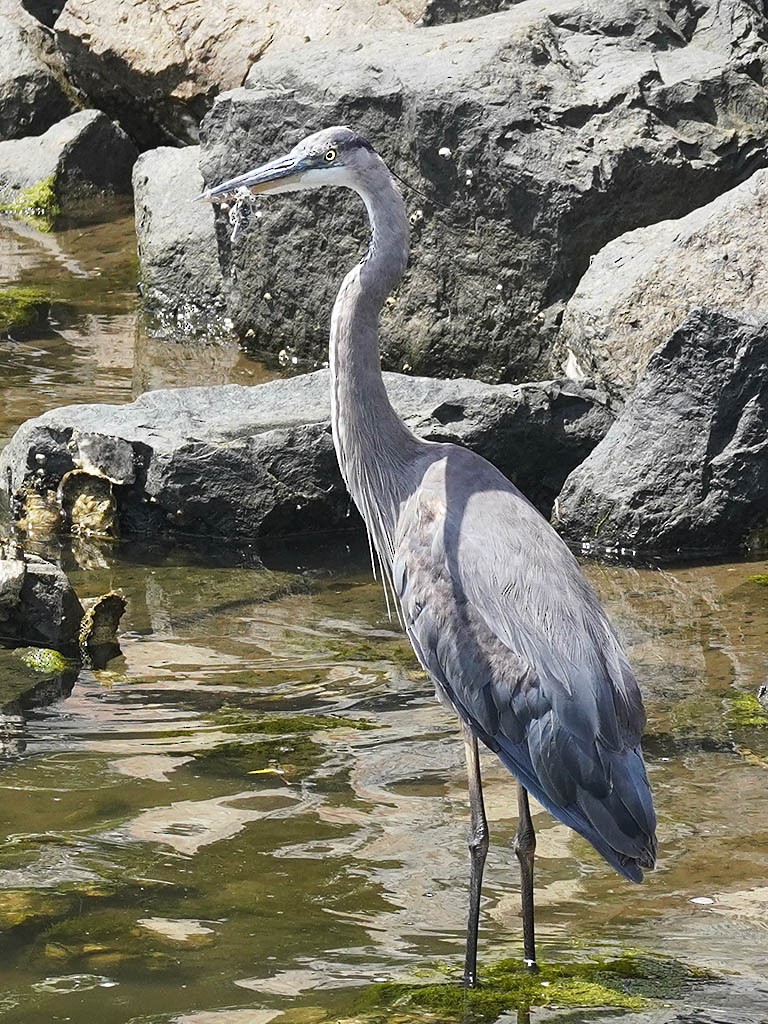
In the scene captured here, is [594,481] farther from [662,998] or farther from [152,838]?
[662,998]

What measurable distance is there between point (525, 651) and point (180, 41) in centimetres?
964

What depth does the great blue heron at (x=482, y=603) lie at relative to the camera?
381 centimetres

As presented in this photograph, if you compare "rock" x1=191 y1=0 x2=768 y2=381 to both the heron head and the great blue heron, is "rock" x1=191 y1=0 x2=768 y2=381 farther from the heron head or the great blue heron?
the great blue heron

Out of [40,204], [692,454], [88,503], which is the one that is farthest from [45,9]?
[692,454]

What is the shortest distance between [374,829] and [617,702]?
1156 millimetres

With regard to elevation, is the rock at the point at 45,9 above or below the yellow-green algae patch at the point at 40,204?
above

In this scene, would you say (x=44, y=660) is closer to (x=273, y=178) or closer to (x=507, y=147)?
(x=273, y=178)

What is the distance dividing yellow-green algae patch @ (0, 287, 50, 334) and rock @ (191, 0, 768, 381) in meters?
1.70

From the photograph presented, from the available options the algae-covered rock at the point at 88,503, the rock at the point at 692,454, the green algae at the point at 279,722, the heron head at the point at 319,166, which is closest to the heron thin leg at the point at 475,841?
the green algae at the point at 279,722

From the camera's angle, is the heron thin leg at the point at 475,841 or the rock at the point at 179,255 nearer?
the heron thin leg at the point at 475,841

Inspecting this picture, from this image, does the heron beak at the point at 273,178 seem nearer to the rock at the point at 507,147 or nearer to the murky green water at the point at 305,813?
the murky green water at the point at 305,813

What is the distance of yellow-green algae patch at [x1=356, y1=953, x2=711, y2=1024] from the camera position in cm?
358

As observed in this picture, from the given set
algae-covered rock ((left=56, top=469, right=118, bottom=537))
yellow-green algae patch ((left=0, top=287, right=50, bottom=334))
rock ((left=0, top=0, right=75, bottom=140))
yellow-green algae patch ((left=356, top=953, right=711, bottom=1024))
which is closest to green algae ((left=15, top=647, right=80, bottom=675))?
algae-covered rock ((left=56, top=469, right=118, bottom=537))

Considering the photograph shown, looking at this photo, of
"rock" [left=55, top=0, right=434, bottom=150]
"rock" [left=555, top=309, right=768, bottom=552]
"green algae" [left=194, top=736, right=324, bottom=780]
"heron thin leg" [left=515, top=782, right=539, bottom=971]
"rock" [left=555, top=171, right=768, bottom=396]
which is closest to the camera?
"heron thin leg" [left=515, top=782, right=539, bottom=971]
